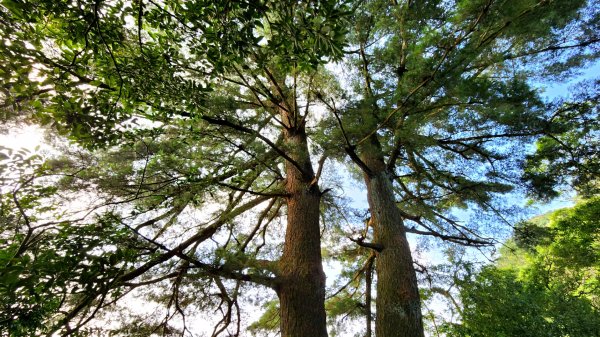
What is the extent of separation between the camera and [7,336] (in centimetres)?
110

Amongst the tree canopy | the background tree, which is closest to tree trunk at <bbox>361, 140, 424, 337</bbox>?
the tree canopy

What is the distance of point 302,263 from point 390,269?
1002 mm

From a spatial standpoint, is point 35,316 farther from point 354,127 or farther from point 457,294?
point 457,294

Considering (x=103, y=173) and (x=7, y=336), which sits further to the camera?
(x=103, y=173)

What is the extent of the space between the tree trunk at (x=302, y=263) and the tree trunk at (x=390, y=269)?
2.10 ft

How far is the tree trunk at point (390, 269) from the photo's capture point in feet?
8.08

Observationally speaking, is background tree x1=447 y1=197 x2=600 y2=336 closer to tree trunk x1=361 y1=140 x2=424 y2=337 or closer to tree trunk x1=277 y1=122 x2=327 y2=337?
tree trunk x1=361 y1=140 x2=424 y2=337

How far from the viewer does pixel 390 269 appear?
2.89m

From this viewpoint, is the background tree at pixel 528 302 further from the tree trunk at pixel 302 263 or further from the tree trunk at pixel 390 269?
the tree trunk at pixel 302 263

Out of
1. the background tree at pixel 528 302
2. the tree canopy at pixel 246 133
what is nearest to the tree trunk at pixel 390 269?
the tree canopy at pixel 246 133

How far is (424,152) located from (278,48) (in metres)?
3.61

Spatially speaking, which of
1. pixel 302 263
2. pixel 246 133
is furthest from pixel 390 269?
pixel 246 133

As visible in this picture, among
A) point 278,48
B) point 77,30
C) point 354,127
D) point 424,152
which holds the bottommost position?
point 77,30

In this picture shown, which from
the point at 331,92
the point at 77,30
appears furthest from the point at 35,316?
the point at 331,92
